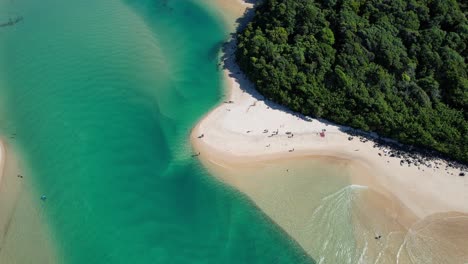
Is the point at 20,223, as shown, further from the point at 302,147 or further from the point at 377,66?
the point at 377,66

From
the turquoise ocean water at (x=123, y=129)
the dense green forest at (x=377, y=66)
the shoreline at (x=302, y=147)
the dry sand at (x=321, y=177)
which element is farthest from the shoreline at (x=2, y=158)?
the dense green forest at (x=377, y=66)

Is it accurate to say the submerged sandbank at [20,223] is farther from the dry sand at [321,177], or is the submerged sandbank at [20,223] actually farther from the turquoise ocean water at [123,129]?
the dry sand at [321,177]

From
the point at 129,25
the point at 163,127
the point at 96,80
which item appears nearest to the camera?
the point at 163,127

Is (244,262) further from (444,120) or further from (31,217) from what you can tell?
(444,120)

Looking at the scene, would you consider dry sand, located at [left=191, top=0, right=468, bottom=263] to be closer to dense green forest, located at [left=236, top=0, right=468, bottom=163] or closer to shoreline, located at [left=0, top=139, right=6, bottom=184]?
dense green forest, located at [left=236, top=0, right=468, bottom=163]

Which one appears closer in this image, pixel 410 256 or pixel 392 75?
pixel 410 256

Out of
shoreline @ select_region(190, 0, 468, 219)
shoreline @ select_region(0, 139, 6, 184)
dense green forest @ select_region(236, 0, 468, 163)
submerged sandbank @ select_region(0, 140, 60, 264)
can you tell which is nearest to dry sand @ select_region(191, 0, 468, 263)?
shoreline @ select_region(190, 0, 468, 219)

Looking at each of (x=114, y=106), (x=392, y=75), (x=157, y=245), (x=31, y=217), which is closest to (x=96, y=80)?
(x=114, y=106)

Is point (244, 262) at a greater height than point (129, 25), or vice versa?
point (129, 25)
